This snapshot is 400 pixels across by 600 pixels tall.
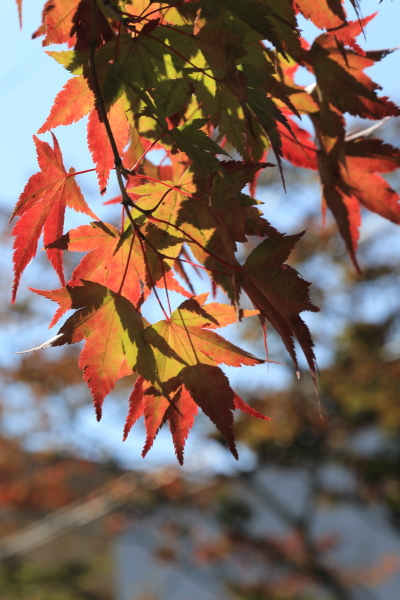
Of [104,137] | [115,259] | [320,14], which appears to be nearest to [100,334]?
[115,259]

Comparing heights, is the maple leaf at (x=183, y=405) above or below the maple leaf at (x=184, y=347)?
below

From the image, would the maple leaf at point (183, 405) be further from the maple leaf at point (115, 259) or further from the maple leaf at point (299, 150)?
the maple leaf at point (299, 150)

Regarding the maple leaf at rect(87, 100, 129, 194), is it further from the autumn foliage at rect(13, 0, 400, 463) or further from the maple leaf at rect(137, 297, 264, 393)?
the maple leaf at rect(137, 297, 264, 393)

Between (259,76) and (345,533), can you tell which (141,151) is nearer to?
(259,76)

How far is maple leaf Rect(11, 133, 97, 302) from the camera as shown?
0.53 m

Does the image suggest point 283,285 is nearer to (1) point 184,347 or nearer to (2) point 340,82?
(1) point 184,347

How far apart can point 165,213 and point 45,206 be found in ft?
0.40

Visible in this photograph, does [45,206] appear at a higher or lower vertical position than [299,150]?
lower

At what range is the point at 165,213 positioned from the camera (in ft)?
1.68

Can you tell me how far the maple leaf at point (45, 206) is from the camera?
1.74 feet

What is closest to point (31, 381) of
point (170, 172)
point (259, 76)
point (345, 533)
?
point (345, 533)

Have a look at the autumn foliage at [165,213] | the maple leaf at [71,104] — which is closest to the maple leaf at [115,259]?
the autumn foliage at [165,213]

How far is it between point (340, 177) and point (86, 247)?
33 cm

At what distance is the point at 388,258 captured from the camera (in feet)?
14.4
